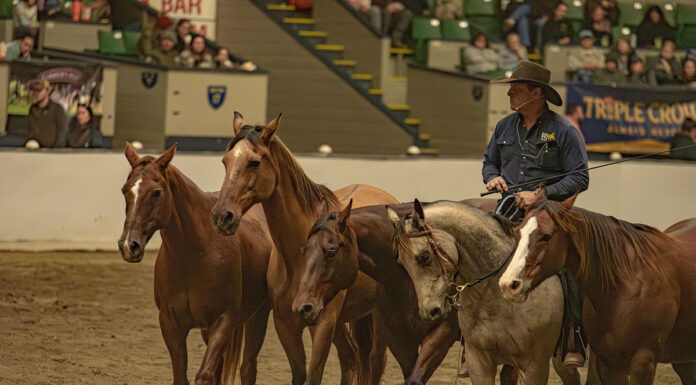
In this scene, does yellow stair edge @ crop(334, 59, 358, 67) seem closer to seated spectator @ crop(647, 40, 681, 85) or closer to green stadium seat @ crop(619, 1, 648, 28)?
seated spectator @ crop(647, 40, 681, 85)

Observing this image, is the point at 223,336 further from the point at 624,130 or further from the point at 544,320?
the point at 624,130

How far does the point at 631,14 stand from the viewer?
21281mm

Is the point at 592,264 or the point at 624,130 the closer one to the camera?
the point at 592,264

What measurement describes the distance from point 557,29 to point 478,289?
14996 mm

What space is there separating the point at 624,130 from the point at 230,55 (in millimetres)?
5816

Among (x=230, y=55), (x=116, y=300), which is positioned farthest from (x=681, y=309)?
(x=230, y=55)

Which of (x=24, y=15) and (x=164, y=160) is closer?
(x=164, y=160)

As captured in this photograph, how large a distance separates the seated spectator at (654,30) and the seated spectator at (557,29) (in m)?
1.61

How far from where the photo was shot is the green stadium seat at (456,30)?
18859 mm

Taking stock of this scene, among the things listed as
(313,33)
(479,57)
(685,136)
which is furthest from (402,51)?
(685,136)

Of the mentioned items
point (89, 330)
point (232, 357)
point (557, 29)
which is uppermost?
point (557, 29)

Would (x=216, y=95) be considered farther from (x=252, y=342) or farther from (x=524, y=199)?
(x=524, y=199)

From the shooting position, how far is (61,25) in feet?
54.1

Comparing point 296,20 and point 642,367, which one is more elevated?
point 296,20
